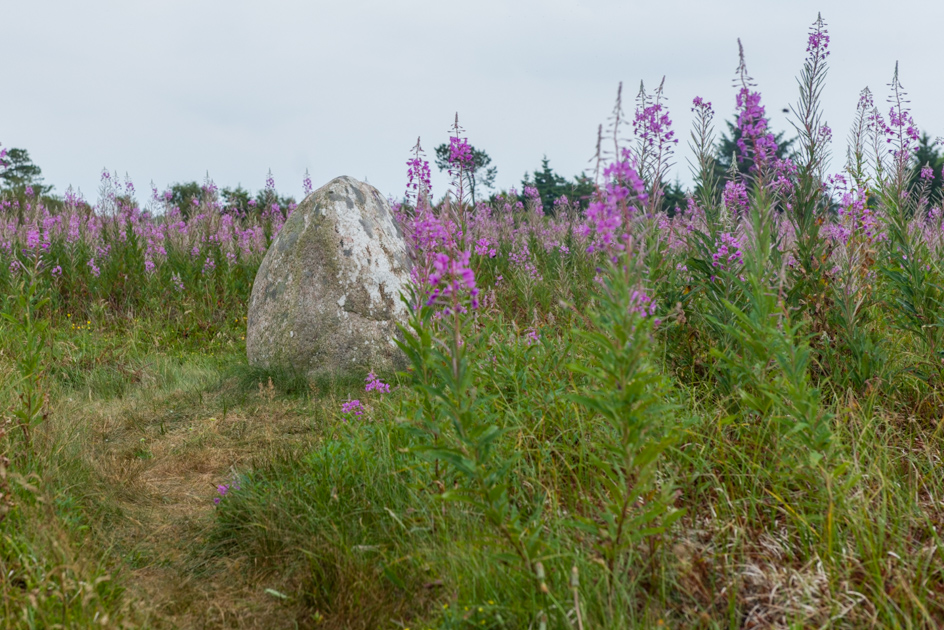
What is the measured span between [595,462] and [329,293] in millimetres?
4260

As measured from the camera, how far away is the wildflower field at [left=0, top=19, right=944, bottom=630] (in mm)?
2062

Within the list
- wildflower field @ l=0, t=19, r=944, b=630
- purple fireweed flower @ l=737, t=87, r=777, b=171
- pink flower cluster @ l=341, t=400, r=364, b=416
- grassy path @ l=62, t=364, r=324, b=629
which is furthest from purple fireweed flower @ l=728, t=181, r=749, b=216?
grassy path @ l=62, t=364, r=324, b=629

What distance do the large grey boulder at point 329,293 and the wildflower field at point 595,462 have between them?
82 centimetres

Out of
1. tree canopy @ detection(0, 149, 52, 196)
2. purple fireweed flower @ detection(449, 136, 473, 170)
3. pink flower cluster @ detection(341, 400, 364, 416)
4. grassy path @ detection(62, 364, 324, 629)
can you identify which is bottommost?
grassy path @ detection(62, 364, 324, 629)

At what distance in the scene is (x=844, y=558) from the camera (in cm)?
220

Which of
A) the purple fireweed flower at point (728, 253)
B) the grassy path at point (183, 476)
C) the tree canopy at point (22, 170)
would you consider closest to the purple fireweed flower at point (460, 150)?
the purple fireweed flower at point (728, 253)

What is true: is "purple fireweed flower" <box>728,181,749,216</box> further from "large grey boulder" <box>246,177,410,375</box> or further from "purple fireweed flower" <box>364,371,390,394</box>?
"large grey boulder" <box>246,177,410,375</box>

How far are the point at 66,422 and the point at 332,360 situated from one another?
6.83 feet

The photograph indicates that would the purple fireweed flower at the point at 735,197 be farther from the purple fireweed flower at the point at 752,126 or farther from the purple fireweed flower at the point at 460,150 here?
the purple fireweed flower at the point at 460,150

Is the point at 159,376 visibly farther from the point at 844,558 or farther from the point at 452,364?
the point at 844,558

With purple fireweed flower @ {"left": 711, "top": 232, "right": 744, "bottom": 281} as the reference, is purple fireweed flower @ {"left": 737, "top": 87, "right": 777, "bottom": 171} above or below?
above

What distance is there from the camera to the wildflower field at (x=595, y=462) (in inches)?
81.2

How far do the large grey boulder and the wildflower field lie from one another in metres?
0.82

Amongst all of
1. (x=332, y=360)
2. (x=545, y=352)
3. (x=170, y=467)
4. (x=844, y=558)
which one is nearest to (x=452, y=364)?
(x=844, y=558)
